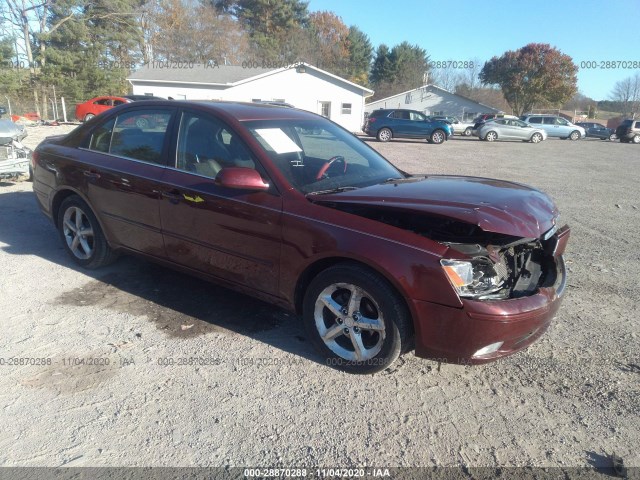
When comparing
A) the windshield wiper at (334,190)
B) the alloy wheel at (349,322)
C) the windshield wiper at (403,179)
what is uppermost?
the windshield wiper at (403,179)

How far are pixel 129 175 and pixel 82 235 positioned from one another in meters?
1.08

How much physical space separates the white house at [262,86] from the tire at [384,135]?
10022 millimetres

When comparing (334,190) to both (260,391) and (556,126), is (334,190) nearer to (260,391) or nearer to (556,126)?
(260,391)

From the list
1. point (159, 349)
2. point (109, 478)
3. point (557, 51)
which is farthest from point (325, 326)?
point (557, 51)

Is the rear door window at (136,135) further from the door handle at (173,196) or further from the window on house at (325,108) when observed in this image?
the window on house at (325,108)

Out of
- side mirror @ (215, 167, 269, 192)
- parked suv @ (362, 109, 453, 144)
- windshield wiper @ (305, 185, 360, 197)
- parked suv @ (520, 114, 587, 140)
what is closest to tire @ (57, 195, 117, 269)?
side mirror @ (215, 167, 269, 192)

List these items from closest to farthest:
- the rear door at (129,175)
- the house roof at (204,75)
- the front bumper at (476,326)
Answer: the front bumper at (476,326), the rear door at (129,175), the house roof at (204,75)

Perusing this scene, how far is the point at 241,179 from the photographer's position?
3168 mm

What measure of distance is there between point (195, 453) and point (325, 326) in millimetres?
1136

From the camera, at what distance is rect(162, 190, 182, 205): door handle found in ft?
12.1

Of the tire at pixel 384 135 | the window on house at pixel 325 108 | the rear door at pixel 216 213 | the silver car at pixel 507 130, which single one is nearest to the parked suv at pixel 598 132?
the silver car at pixel 507 130

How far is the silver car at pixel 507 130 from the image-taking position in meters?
31.0

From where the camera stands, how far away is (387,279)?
2811 mm

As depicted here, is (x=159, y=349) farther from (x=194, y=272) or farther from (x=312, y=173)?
(x=312, y=173)
